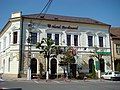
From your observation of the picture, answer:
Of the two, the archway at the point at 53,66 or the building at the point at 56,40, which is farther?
the archway at the point at 53,66

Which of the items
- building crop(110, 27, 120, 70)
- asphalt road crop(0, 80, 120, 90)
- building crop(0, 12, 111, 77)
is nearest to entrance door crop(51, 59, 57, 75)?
building crop(0, 12, 111, 77)

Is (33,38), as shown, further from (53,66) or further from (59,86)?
(59,86)

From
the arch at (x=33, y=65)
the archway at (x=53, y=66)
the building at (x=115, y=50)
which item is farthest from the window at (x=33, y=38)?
the building at (x=115, y=50)

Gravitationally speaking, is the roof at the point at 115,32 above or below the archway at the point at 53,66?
above

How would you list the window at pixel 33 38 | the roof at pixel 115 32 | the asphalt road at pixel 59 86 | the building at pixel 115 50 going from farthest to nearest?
the roof at pixel 115 32 → the building at pixel 115 50 → the window at pixel 33 38 → the asphalt road at pixel 59 86

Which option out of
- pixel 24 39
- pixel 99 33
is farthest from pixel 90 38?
pixel 24 39

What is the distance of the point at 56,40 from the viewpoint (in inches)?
1549

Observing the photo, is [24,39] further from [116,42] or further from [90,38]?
[116,42]

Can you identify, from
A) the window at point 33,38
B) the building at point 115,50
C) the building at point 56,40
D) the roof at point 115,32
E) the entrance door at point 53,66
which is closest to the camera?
the building at point 56,40

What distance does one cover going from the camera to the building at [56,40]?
1459 inches

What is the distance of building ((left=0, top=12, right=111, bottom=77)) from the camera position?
3706cm

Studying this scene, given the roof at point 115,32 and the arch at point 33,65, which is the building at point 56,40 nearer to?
the arch at point 33,65

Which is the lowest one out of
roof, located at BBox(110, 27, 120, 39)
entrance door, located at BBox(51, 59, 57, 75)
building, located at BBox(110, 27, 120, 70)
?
entrance door, located at BBox(51, 59, 57, 75)

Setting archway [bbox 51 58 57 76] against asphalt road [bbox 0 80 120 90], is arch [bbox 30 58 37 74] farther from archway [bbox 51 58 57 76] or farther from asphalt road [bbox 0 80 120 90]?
asphalt road [bbox 0 80 120 90]
